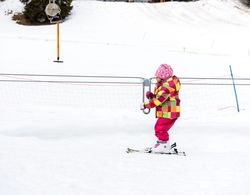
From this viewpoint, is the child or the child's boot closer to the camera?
the child

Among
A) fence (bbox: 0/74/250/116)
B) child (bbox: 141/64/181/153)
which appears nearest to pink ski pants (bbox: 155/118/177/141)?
child (bbox: 141/64/181/153)

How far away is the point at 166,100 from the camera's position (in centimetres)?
753

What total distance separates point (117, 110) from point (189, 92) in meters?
3.17

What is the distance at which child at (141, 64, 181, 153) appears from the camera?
742 centimetres

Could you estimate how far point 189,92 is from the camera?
1364cm

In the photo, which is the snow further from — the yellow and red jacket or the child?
the yellow and red jacket

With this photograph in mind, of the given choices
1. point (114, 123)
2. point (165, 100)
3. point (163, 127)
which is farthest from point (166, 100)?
point (114, 123)

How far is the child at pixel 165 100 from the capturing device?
7.42 m

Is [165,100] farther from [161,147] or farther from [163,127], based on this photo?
[161,147]

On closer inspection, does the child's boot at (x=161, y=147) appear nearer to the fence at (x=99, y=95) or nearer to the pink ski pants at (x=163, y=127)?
the pink ski pants at (x=163, y=127)

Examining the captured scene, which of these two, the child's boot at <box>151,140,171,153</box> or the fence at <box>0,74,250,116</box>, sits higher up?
the fence at <box>0,74,250,116</box>

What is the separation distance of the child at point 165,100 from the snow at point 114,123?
52cm

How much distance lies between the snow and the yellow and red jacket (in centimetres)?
70

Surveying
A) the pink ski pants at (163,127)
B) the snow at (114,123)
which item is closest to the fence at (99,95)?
the snow at (114,123)
